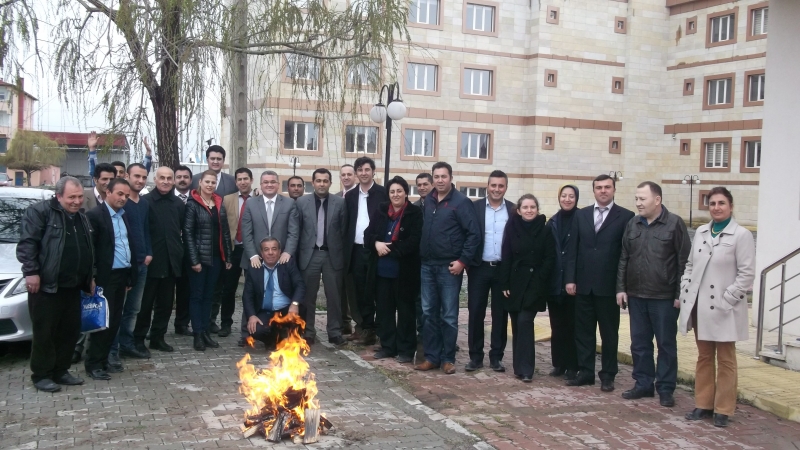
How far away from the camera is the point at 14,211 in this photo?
34.1ft

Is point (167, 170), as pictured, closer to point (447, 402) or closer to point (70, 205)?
point (70, 205)

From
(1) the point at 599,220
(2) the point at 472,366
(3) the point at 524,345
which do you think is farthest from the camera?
(2) the point at 472,366

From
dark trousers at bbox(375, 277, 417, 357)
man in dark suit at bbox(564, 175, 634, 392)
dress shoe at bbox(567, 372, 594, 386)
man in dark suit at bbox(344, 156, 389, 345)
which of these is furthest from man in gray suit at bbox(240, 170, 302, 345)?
dress shoe at bbox(567, 372, 594, 386)

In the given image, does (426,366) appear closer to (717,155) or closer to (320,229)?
(320,229)

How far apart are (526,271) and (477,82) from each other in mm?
33790

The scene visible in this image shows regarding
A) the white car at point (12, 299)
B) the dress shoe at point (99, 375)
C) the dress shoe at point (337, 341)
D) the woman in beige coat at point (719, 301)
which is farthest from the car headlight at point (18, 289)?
the woman in beige coat at point (719, 301)

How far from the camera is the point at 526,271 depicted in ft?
27.4

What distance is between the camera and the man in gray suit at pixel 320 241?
32.6 feet

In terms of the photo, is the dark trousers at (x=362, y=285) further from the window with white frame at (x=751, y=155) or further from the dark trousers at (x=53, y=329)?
the window with white frame at (x=751, y=155)

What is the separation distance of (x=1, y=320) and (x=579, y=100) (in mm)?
37696

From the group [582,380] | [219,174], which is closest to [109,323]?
[219,174]

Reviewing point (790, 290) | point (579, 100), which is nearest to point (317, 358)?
point (790, 290)

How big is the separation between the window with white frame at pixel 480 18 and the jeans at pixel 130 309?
111 feet

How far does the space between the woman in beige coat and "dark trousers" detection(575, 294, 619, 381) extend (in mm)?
1022
